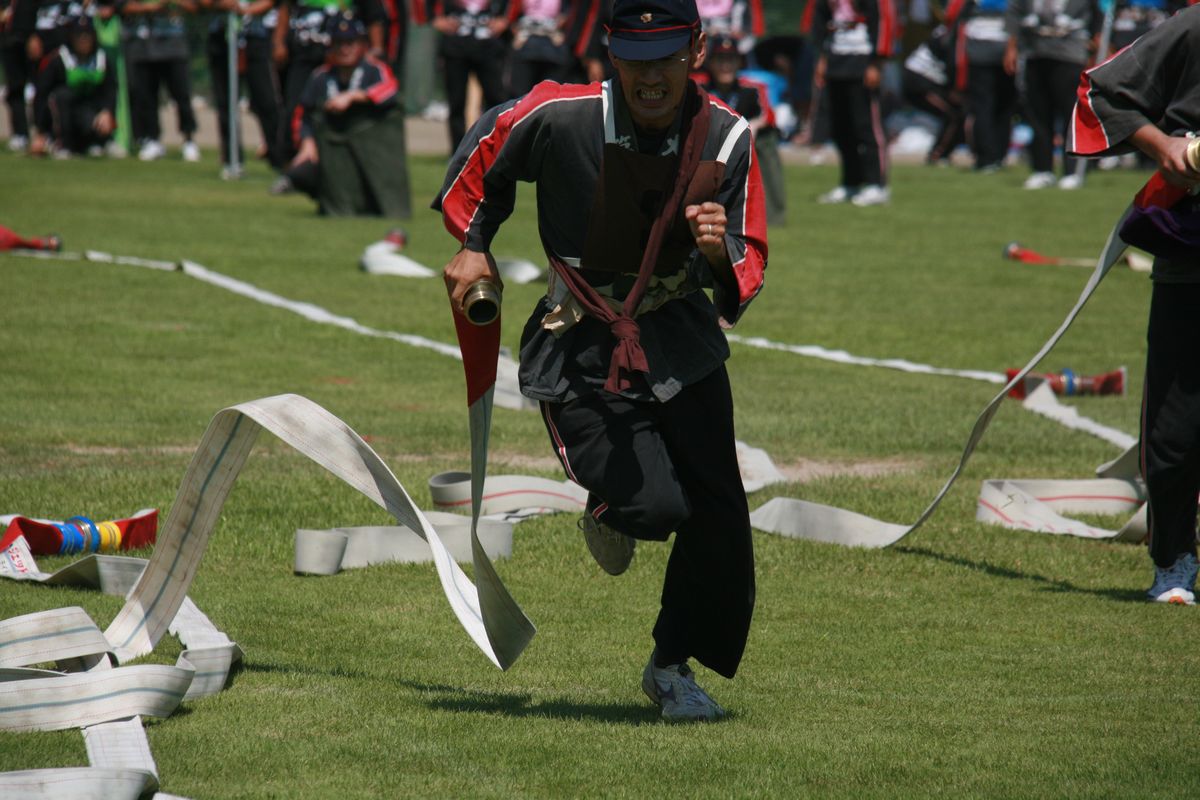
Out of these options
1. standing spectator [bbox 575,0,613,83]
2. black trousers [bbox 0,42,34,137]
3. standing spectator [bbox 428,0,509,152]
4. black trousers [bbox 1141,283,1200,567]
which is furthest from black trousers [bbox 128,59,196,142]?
black trousers [bbox 1141,283,1200,567]

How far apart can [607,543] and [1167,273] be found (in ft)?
7.21

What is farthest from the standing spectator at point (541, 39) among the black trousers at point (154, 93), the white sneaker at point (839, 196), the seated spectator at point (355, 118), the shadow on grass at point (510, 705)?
→ the shadow on grass at point (510, 705)

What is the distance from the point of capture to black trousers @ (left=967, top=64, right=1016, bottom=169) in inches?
962

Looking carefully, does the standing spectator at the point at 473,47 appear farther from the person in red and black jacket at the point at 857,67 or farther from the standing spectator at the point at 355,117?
the standing spectator at the point at 355,117

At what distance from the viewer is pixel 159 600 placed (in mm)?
5000

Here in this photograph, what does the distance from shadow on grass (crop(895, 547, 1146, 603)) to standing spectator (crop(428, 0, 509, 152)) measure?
52.0 ft

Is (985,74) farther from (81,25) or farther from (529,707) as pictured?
(529,707)

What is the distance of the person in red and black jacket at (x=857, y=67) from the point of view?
768 inches

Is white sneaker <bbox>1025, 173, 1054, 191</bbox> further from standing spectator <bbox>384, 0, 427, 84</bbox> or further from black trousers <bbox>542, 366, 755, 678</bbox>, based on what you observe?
black trousers <bbox>542, 366, 755, 678</bbox>

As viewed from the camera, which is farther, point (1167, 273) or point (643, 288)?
point (1167, 273)

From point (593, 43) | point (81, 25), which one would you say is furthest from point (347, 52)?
point (81, 25)

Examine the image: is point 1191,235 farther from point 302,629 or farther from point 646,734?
point 302,629

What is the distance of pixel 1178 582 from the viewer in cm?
610

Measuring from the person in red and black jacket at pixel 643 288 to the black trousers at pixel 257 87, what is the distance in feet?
57.1
